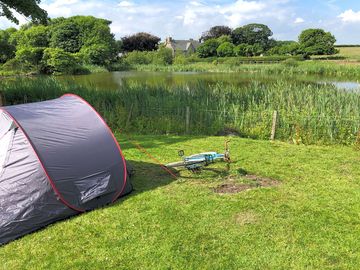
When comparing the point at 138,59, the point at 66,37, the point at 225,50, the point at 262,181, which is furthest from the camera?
the point at 225,50

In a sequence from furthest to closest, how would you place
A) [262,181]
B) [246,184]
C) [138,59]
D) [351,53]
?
[351,53], [138,59], [262,181], [246,184]

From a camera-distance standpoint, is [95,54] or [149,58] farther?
[149,58]

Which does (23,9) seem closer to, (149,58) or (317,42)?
(149,58)

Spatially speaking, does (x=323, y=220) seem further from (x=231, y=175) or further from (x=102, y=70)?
(x=102, y=70)

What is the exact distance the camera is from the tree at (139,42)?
69.5 m

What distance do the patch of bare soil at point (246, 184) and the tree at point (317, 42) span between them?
52.5 metres

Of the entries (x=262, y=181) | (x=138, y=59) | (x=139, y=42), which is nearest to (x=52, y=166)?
(x=262, y=181)

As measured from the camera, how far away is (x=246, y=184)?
210 inches

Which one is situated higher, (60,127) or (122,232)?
(60,127)

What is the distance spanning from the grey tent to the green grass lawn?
0.19 m

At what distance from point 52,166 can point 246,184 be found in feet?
9.38

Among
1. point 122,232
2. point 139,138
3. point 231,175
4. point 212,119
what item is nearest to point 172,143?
point 139,138

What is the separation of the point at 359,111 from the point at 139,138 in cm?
548

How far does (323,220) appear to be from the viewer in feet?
13.7
